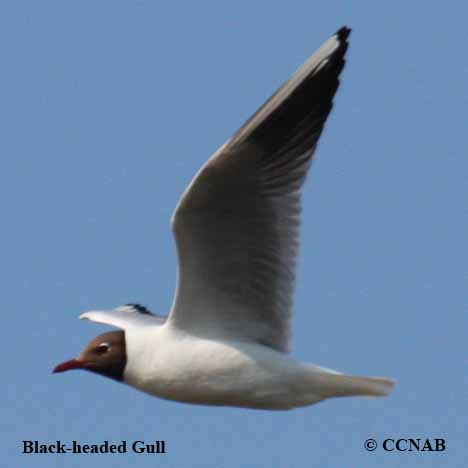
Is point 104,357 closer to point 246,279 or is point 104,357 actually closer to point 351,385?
point 246,279

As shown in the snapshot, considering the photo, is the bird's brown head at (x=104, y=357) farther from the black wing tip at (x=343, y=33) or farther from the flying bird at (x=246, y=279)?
the black wing tip at (x=343, y=33)

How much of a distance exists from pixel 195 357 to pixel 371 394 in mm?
952

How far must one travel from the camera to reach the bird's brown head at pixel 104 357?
28.7 feet

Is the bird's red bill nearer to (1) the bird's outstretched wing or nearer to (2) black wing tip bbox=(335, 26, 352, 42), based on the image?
(1) the bird's outstretched wing

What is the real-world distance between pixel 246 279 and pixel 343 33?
142 centimetres

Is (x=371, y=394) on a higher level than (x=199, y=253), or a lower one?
lower

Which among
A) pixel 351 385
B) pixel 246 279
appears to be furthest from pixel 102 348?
pixel 351 385

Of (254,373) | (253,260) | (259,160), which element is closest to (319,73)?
(259,160)

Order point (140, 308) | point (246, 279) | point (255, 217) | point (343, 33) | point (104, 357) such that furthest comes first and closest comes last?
point (140, 308)
point (104, 357)
point (246, 279)
point (255, 217)
point (343, 33)

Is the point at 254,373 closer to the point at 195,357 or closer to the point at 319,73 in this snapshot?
the point at 195,357

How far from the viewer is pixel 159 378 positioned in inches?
334

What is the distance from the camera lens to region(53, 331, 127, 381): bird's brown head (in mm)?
8734

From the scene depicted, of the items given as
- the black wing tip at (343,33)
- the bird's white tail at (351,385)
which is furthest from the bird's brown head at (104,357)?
the black wing tip at (343,33)

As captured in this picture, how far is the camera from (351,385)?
840 cm
